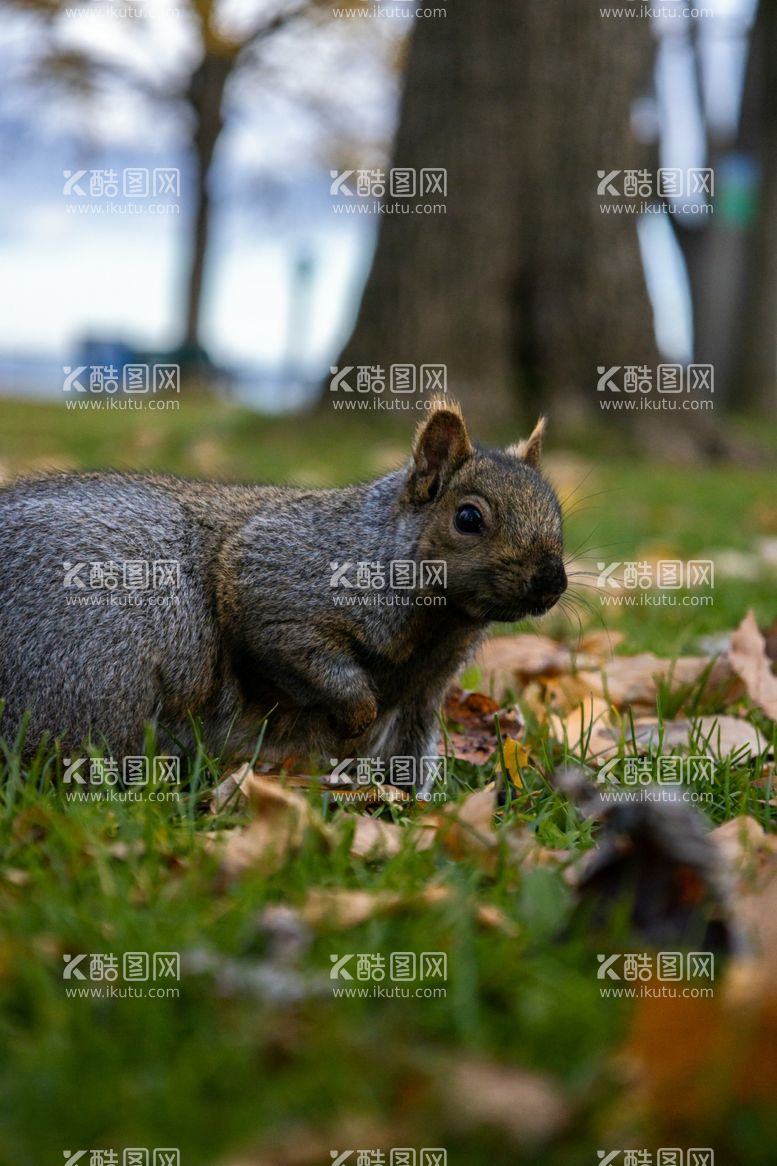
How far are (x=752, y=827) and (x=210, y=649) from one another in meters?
1.28

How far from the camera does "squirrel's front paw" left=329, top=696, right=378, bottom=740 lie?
2957mm

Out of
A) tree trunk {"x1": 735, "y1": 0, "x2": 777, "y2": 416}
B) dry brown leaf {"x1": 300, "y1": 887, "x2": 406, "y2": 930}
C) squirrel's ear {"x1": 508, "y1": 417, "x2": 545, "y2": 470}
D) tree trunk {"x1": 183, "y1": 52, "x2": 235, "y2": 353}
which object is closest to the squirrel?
squirrel's ear {"x1": 508, "y1": 417, "x2": 545, "y2": 470}

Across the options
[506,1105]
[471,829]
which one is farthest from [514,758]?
[506,1105]

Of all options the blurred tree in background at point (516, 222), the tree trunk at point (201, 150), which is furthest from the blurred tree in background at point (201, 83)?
the blurred tree in background at point (516, 222)

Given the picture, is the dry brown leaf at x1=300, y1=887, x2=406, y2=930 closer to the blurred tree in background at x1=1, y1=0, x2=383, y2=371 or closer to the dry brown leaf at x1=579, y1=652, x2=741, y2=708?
→ the dry brown leaf at x1=579, y1=652, x2=741, y2=708

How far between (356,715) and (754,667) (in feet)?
3.69

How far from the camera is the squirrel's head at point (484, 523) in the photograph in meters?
2.88

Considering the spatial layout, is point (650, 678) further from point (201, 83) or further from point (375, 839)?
point (201, 83)

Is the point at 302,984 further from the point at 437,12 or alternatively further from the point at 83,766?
the point at 437,12

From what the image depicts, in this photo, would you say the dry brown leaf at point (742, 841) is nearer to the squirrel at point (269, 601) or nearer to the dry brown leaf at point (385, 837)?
the dry brown leaf at point (385, 837)

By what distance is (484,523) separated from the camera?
294 centimetres

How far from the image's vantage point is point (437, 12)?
8625 millimetres

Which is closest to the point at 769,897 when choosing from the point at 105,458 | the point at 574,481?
the point at 574,481

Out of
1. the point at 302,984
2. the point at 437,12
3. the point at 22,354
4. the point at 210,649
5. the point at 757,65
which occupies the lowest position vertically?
the point at 302,984
